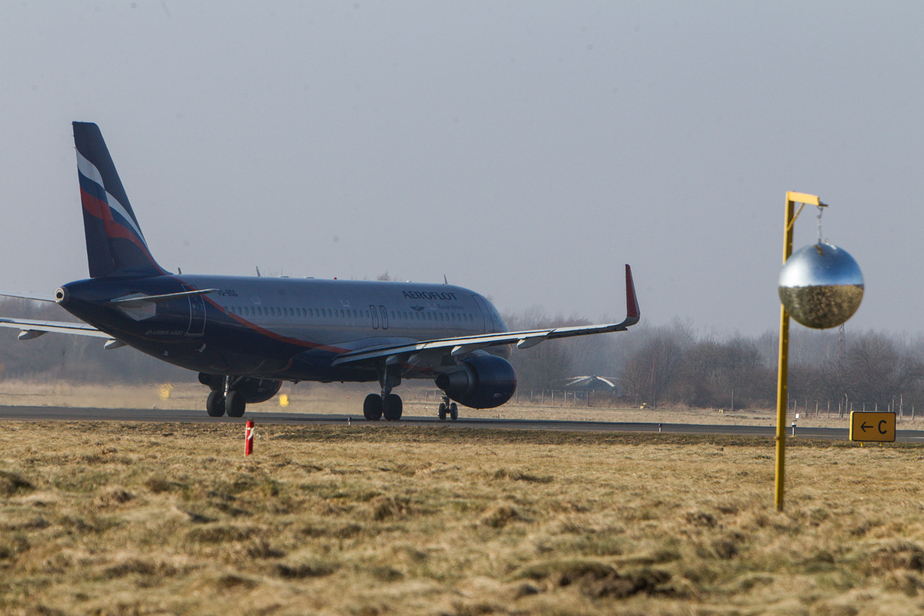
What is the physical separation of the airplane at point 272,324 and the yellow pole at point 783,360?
53.5 feet

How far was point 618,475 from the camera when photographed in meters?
17.4

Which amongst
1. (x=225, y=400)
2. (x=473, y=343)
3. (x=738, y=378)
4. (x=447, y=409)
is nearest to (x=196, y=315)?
(x=225, y=400)

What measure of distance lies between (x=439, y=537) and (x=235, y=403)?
2760cm

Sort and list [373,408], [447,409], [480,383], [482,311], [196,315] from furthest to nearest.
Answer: [482,311]
[447,409]
[373,408]
[480,383]
[196,315]

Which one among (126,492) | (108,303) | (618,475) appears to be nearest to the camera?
Result: (126,492)

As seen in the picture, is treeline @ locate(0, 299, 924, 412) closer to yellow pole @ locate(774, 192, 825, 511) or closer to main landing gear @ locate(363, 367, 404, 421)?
main landing gear @ locate(363, 367, 404, 421)

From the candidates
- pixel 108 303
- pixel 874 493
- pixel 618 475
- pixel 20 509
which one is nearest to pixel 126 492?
pixel 20 509

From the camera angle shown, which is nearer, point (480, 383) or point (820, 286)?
point (820, 286)

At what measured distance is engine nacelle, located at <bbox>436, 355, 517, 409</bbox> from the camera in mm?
35906

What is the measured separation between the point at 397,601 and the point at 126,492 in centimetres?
637

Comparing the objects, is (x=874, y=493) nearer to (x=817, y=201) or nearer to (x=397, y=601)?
(x=817, y=201)

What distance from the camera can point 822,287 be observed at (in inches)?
452

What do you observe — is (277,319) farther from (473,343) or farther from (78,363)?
(78,363)

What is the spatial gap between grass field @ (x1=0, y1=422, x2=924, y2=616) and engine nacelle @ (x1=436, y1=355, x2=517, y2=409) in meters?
16.0
